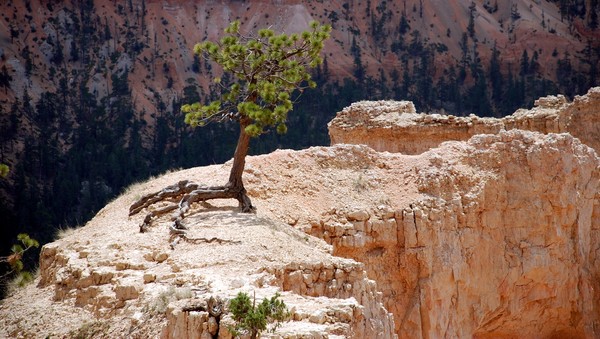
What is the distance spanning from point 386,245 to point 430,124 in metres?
9.51

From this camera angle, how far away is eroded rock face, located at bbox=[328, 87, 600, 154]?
31.6 m

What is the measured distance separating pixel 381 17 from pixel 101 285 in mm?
68953

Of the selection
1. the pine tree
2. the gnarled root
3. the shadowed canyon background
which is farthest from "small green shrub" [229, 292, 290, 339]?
the shadowed canyon background

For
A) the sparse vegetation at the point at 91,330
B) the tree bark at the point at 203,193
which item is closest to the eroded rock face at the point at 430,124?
the tree bark at the point at 203,193

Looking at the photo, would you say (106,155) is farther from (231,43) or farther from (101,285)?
(101,285)

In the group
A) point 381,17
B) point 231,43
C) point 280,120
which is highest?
point 381,17

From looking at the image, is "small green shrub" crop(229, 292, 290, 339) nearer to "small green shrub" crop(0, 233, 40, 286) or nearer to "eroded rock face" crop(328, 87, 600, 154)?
"small green shrub" crop(0, 233, 40, 286)

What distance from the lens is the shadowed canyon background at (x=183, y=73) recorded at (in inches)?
2320

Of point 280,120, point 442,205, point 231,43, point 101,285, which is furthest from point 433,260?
point 101,285

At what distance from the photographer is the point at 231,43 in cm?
2191

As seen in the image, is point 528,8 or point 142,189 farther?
point 528,8

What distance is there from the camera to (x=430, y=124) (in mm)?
31531

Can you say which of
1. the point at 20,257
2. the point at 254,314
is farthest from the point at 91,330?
the point at 254,314

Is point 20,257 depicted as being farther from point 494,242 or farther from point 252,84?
point 494,242
